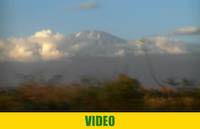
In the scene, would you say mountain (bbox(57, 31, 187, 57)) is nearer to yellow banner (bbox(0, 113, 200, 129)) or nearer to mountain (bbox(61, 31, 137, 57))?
mountain (bbox(61, 31, 137, 57))

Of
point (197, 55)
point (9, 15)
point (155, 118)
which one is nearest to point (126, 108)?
point (155, 118)

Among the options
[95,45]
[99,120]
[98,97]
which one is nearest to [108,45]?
[95,45]

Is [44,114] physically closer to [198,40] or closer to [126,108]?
[126,108]

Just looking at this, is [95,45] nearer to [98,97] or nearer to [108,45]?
[108,45]

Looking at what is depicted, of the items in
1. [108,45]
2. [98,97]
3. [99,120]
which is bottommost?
[99,120]

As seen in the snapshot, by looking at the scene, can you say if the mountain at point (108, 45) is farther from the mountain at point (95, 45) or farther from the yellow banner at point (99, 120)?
the yellow banner at point (99, 120)

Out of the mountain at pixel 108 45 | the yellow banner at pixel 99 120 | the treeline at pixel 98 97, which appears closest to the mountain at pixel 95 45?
the mountain at pixel 108 45
